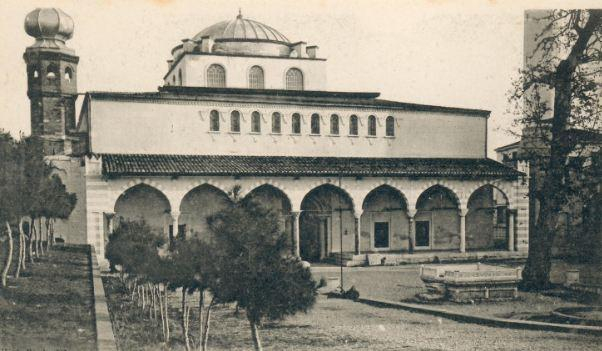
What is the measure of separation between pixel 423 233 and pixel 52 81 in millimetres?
20939

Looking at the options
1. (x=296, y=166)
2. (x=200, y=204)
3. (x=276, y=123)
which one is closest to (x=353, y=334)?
(x=200, y=204)

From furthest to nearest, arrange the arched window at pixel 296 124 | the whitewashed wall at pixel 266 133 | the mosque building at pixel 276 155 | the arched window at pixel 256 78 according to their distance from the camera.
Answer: the arched window at pixel 256 78 → the arched window at pixel 296 124 → the whitewashed wall at pixel 266 133 → the mosque building at pixel 276 155

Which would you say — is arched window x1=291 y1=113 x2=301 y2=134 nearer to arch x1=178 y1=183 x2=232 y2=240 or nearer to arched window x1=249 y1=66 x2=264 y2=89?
arch x1=178 y1=183 x2=232 y2=240

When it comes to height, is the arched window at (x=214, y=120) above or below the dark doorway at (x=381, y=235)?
above

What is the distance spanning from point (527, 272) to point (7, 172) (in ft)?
49.5

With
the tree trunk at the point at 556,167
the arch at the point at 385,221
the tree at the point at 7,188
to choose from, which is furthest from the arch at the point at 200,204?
the tree trunk at the point at 556,167

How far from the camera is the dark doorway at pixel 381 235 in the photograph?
3064 centimetres

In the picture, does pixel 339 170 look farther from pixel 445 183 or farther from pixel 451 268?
pixel 451 268

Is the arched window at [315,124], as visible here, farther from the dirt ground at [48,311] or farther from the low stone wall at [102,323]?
the low stone wall at [102,323]

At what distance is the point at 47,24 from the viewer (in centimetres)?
3275

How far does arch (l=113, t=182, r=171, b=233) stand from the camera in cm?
2573

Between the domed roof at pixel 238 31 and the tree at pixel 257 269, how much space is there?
85.1 feet

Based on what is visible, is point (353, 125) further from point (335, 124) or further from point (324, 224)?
point (324, 224)

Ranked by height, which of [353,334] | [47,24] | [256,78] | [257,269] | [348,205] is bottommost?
[353,334]
